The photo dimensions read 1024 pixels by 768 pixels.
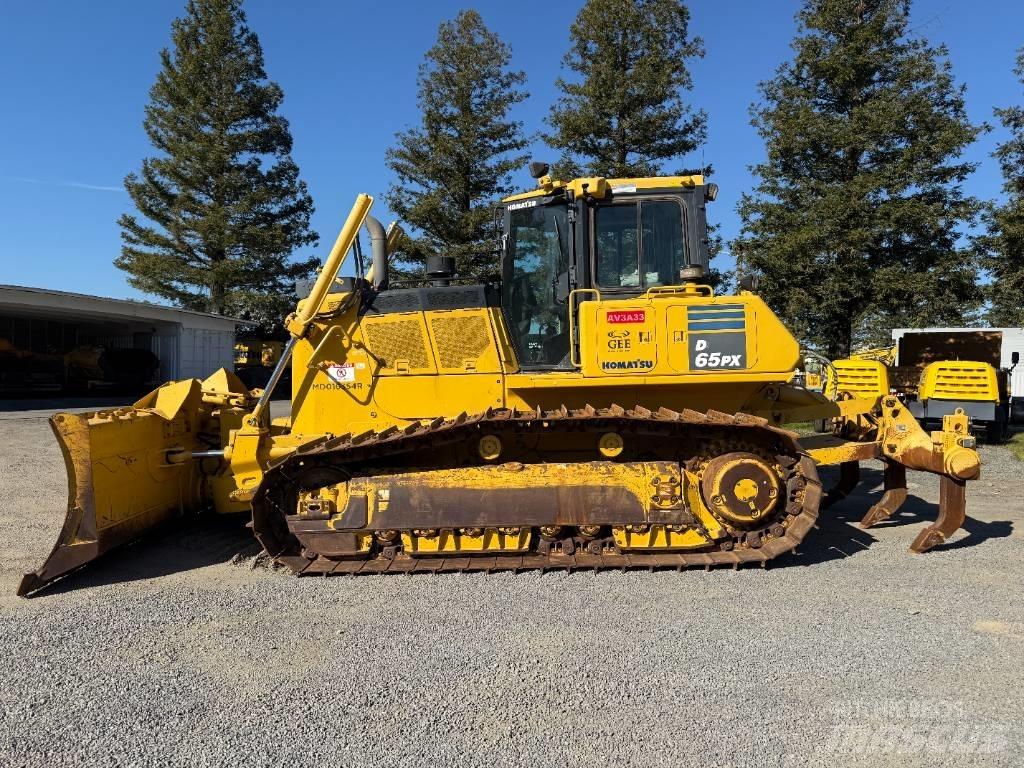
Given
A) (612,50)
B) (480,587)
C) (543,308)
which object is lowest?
(480,587)

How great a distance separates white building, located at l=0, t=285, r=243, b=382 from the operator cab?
20.4m

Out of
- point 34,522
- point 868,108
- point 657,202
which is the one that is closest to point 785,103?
point 868,108

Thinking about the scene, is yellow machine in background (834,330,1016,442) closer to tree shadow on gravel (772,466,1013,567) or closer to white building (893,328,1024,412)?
white building (893,328,1024,412)

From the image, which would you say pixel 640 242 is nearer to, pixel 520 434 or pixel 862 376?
pixel 520 434

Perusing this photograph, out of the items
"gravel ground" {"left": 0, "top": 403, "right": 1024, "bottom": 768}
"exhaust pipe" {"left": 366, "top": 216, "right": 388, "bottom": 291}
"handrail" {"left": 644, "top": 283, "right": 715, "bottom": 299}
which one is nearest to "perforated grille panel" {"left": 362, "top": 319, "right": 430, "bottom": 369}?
"exhaust pipe" {"left": 366, "top": 216, "right": 388, "bottom": 291}

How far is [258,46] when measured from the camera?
3059 centimetres

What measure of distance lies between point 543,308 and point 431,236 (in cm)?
1868

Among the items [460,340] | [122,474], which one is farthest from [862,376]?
[122,474]

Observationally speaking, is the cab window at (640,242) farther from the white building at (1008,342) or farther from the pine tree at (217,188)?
the pine tree at (217,188)

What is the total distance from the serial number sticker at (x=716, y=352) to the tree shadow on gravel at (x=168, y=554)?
4.05 m

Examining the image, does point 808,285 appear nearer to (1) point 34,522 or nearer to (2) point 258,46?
(1) point 34,522

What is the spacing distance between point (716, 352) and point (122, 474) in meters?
4.74

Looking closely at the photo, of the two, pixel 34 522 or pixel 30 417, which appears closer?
pixel 34 522

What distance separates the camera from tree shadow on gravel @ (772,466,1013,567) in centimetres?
584
